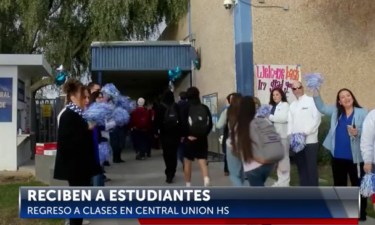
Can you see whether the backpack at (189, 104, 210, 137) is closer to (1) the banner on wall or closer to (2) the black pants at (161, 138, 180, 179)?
(2) the black pants at (161, 138, 180, 179)

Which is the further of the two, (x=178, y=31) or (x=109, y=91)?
(x=178, y=31)

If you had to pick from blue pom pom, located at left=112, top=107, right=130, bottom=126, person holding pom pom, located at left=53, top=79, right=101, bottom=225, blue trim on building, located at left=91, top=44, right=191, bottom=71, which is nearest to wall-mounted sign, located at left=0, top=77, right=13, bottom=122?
blue trim on building, located at left=91, top=44, right=191, bottom=71

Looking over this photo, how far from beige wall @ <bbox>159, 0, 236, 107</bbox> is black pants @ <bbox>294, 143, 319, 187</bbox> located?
5.70 meters

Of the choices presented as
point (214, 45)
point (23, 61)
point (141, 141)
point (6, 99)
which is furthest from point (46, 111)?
point (214, 45)

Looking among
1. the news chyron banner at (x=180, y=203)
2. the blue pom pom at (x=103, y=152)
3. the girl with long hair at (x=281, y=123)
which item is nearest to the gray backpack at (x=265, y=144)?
the news chyron banner at (x=180, y=203)

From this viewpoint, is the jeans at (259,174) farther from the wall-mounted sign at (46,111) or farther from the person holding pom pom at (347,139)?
the wall-mounted sign at (46,111)

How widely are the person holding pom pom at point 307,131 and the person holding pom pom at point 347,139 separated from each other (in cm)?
Result: 44

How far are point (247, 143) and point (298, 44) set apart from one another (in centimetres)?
797

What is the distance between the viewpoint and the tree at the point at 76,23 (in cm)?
1780

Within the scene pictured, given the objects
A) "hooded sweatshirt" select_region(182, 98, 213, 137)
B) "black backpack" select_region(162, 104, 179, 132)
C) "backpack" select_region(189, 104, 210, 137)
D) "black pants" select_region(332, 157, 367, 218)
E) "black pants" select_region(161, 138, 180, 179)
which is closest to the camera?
"black pants" select_region(332, 157, 367, 218)

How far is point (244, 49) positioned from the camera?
41.1 feet

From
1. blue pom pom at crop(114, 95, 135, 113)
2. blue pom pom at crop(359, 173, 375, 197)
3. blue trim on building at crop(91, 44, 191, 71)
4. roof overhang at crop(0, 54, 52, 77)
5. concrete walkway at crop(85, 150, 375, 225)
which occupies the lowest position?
concrete walkway at crop(85, 150, 375, 225)

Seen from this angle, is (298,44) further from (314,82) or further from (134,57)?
(314,82)

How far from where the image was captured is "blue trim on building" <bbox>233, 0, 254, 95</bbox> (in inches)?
492
